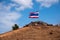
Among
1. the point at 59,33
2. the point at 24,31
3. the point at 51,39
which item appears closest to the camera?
the point at 51,39

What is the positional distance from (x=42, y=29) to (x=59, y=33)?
419 cm

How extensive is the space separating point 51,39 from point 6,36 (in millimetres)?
7964

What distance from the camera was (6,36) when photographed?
31375 millimetres

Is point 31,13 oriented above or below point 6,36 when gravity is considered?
above

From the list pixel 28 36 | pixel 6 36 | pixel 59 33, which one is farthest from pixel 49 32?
pixel 6 36

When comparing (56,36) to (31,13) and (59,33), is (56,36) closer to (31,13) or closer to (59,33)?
(59,33)

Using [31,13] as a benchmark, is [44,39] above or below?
below

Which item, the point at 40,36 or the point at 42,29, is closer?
the point at 40,36

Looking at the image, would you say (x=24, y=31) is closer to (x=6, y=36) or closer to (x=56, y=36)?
(x=6, y=36)

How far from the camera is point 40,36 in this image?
99.2 ft

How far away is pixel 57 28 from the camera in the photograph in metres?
34.0

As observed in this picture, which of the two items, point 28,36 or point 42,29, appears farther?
point 42,29

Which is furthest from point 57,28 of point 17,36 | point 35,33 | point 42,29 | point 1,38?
point 1,38

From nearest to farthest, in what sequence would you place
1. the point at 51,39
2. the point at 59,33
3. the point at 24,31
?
the point at 51,39
the point at 59,33
the point at 24,31
